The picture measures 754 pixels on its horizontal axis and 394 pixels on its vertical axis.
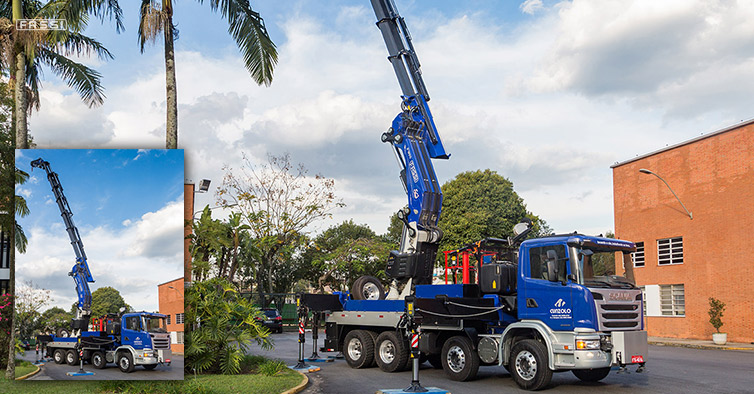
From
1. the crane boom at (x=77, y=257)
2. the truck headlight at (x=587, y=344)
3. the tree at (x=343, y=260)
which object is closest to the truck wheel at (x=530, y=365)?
the truck headlight at (x=587, y=344)

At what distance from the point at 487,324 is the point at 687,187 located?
19.3 metres

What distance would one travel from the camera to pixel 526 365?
493 inches

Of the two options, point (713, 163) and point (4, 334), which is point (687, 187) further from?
point (4, 334)

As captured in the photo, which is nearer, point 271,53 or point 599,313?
point 599,313

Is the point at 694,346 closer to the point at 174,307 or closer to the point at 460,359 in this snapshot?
the point at 460,359

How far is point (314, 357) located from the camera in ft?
59.4

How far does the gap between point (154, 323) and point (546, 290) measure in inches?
278

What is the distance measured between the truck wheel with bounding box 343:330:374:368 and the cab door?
4.31 m

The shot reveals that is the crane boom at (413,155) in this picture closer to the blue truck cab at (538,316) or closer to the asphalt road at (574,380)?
→ the blue truck cab at (538,316)

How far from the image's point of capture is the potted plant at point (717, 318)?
84.2ft


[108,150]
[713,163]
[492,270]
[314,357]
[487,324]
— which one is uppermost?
[713,163]

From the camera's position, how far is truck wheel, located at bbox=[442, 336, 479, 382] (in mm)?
13500

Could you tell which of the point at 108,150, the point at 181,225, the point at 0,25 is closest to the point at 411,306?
the point at 181,225

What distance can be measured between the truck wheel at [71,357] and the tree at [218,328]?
3.56 meters
